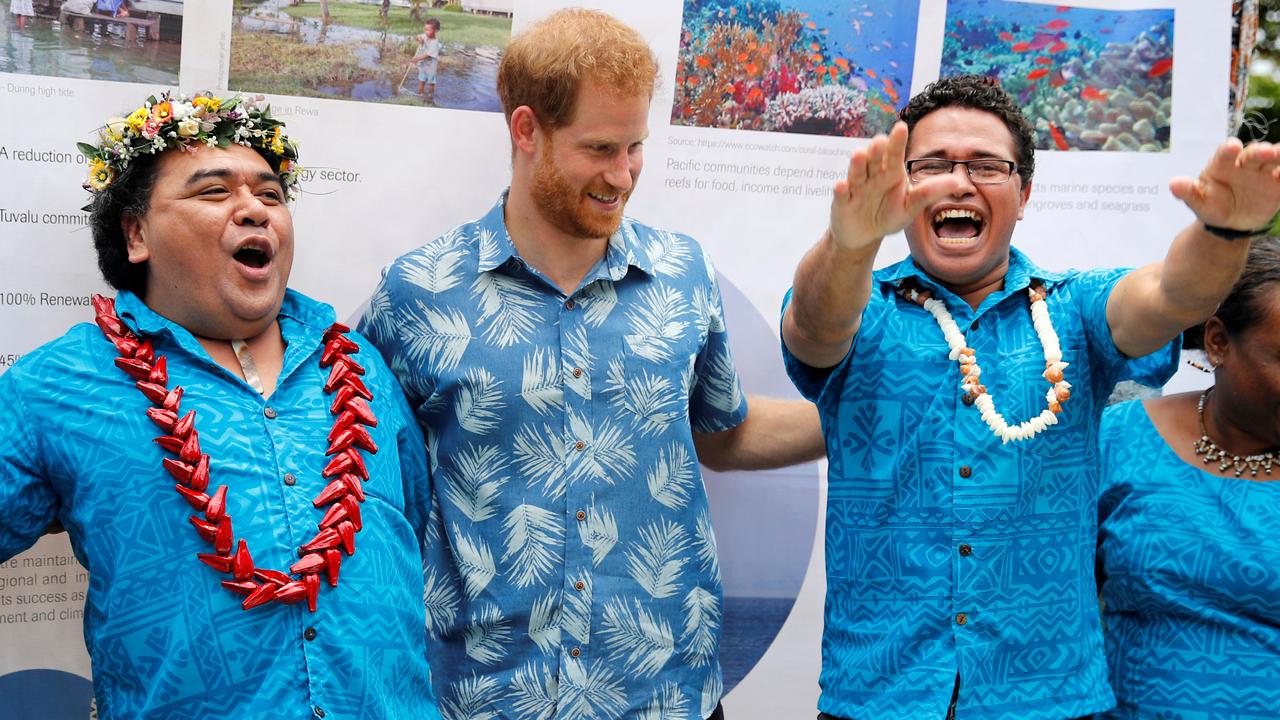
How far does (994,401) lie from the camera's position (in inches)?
96.6

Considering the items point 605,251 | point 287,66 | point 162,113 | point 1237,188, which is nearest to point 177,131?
point 162,113

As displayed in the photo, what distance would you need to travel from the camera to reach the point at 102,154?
2629 mm

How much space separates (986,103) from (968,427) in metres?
0.70

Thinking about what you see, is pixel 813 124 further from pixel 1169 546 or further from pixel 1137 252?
pixel 1169 546

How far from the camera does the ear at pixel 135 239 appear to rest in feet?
8.48

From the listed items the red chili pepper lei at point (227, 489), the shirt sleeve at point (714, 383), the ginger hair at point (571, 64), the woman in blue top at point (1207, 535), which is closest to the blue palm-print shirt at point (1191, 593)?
the woman in blue top at point (1207, 535)

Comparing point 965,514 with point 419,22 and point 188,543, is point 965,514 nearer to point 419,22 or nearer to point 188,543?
point 188,543

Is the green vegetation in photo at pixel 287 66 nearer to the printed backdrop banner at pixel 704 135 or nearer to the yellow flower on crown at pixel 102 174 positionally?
the printed backdrop banner at pixel 704 135

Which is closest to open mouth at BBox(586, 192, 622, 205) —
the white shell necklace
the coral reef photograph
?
the coral reef photograph

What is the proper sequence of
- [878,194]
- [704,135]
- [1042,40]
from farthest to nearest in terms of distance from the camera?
1. [1042,40]
2. [704,135]
3. [878,194]

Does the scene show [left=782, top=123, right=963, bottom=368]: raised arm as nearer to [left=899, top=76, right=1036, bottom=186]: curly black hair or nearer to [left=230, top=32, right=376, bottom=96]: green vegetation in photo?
[left=899, top=76, right=1036, bottom=186]: curly black hair

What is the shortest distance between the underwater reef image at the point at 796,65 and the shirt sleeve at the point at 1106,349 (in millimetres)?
1189

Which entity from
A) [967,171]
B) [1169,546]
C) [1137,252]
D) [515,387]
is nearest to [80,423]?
[515,387]

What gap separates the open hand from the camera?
2096 millimetres
